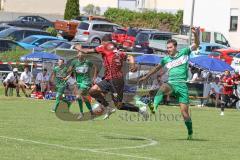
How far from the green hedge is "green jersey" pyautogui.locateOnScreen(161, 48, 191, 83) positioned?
56.4 meters

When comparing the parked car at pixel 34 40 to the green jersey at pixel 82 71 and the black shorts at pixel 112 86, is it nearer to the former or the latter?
the green jersey at pixel 82 71

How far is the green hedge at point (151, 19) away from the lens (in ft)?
242

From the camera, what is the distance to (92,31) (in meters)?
59.8

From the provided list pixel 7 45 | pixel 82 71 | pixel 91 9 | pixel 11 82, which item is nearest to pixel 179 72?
pixel 82 71

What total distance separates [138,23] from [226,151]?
60670mm

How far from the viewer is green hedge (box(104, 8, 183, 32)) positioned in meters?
73.6

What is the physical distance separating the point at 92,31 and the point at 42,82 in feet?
77.9

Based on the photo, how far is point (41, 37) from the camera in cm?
5316

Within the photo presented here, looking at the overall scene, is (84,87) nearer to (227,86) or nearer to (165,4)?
(227,86)

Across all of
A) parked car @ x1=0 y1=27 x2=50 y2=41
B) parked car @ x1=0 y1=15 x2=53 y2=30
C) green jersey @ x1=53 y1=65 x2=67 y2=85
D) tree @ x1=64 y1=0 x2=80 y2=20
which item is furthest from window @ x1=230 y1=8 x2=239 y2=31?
green jersey @ x1=53 y1=65 x2=67 y2=85

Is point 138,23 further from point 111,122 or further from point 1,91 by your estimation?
point 111,122

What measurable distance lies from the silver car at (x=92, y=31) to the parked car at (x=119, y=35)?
68 cm

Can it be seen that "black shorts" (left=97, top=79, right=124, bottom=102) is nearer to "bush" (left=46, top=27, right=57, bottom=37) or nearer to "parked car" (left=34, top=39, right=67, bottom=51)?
"parked car" (left=34, top=39, right=67, bottom=51)

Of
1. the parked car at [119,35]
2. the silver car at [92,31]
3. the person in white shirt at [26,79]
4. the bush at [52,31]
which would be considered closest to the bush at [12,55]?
the person in white shirt at [26,79]
